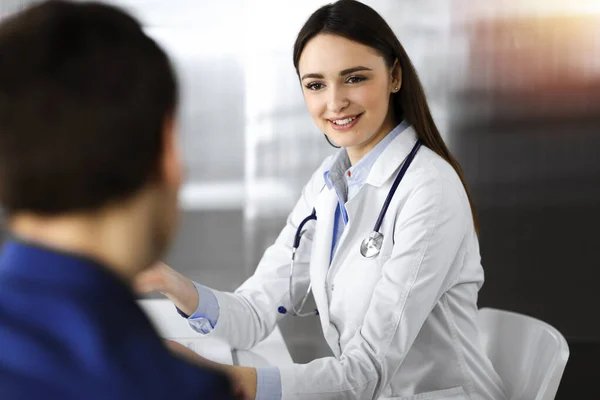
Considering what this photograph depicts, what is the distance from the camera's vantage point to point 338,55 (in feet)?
5.38

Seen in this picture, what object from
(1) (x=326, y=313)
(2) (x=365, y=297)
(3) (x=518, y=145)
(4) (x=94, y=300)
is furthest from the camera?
(3) (x=518, y=145)

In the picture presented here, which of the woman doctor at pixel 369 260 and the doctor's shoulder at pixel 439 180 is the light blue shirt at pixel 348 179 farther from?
the doctor's shoulder at pixel 439 180

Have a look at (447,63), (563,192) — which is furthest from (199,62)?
(563,192)

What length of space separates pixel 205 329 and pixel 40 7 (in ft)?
3.55

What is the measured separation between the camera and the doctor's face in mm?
1638

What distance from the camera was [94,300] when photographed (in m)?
0.52

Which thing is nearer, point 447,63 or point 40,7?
point 40,7

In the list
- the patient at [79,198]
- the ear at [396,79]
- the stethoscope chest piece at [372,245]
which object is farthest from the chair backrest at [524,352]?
the patient at [79,198]

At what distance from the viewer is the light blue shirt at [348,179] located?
5.44 ft

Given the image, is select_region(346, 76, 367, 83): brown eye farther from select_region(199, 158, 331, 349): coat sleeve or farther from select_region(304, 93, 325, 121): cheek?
select_region(199, 158, 331, 349): coat sleeve

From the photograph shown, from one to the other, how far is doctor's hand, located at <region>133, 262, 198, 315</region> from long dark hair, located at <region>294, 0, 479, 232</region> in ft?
1.94

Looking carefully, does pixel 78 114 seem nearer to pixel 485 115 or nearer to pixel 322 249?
pixel 322 249

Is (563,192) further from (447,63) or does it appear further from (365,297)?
(365,297)

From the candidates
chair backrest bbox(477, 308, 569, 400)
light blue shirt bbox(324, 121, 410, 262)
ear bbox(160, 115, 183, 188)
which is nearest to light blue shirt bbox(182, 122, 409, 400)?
light blue shirt bbox(324, 121, 410, 262)
